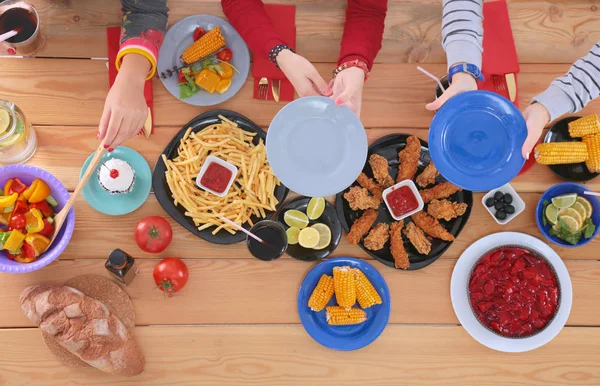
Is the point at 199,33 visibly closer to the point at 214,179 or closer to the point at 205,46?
the point at 205,46

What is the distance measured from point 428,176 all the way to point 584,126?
0.82 meters

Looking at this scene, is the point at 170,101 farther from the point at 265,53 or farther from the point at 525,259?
the point at 525,259

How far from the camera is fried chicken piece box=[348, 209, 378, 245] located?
240 centimetres

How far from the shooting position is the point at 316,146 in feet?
7.07

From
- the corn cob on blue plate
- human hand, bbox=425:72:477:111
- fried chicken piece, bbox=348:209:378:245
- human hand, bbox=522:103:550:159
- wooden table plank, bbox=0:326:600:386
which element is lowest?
wooden table plank, bbox=0:326:600:386

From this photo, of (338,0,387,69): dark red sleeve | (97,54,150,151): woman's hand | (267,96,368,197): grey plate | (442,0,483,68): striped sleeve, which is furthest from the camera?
(338,0,387,69): dark red sleeve

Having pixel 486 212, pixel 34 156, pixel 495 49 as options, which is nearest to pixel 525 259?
pixel 486 212

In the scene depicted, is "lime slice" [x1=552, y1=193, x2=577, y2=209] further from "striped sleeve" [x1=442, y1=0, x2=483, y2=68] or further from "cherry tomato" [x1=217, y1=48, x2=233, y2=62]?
"cherry tomato" [x1=217, y1=48, x2=233, y2=62]

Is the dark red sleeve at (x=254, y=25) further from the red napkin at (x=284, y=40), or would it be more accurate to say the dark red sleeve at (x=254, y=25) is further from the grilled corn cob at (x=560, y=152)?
the grilled corn cob at (x=560, y=152)

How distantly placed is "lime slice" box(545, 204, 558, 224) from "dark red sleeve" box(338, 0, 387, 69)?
46.2 inches

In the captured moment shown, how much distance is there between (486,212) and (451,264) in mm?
335

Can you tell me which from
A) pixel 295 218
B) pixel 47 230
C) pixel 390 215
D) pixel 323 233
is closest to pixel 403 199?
pixel 390 215

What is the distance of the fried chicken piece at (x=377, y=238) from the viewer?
2.41m

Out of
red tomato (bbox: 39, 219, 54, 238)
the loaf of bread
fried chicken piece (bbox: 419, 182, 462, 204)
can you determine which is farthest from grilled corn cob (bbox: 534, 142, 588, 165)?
Result: red tomato (bbox: 39, 219, 54, 238)
